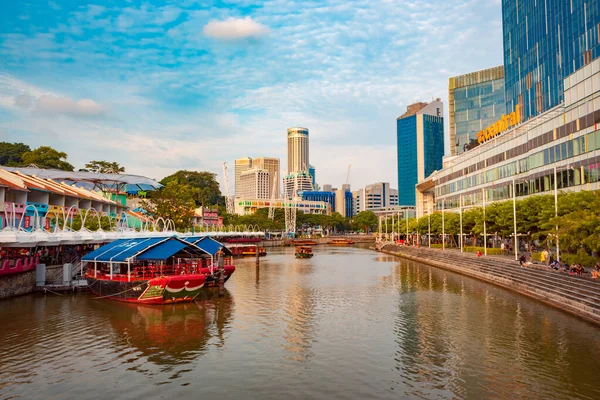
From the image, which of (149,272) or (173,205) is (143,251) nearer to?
(149,272)

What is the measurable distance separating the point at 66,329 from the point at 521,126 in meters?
85.6

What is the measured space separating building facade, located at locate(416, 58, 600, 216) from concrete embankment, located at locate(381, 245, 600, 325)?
31.1 feet

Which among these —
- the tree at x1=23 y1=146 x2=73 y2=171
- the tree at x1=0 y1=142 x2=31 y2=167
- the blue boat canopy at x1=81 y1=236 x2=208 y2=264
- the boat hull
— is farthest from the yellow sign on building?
the tree at x1=0 y1=142 x2=31 y2=167

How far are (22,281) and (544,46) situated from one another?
11272 centimetres

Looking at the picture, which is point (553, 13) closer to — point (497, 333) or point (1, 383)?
point (497, 333)

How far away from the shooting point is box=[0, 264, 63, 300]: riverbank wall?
1657 inches

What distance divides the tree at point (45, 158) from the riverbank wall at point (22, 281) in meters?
78.3

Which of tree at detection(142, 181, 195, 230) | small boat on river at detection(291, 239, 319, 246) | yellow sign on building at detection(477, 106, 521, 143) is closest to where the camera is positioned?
yellow sign on building at detection(477, 106, 521, 143)

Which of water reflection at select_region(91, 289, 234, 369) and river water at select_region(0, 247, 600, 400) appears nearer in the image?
river water at select_region(0, 247, 600, 400)

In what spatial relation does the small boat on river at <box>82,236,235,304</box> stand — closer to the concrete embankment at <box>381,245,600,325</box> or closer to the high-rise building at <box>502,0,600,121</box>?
the concrete embankment at <box>381,245,600,325</box>

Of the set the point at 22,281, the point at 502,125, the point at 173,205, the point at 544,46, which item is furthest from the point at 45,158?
the point at 544,46

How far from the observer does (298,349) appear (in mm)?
27047

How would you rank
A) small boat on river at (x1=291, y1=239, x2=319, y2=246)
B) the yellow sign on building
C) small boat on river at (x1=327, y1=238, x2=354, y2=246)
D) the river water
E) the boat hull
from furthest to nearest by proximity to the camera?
1. small boat on river at (x1=327, y1=238, x2=354, y2=246)
2. small boat on river at (x1=291, y1=239, x2=319, y2=246)
3. the yellow sign on building
4. the boat hull
5. the river water

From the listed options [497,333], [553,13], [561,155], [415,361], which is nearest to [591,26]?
[553,13]
